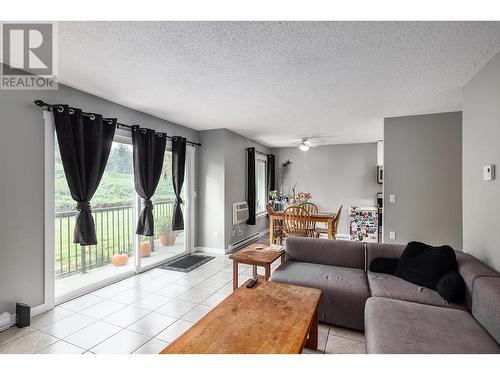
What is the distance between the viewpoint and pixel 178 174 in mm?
4176

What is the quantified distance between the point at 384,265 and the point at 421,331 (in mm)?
1122

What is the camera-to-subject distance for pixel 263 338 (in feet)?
4.41

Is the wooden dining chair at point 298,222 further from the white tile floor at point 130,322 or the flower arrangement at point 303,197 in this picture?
the white tile floor at point 130,322

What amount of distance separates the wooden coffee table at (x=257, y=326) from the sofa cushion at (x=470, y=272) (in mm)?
1094

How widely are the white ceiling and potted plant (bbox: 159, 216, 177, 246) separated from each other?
1.79 metres

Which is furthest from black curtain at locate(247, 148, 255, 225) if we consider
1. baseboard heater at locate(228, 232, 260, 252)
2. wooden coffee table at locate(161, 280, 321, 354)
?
wooden coffee table at locate(161, 280, 321, 354)

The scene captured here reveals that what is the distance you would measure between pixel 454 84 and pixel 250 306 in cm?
300

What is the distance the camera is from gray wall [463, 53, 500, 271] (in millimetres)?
2006

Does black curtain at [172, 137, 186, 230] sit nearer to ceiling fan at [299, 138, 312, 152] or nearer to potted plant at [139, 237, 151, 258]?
potted plant at [139, 237, 151, 258]

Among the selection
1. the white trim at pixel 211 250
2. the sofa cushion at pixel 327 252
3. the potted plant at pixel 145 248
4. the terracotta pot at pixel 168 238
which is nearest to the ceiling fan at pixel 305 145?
the white trim at pixel 211 250

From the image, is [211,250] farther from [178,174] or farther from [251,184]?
[251,184]

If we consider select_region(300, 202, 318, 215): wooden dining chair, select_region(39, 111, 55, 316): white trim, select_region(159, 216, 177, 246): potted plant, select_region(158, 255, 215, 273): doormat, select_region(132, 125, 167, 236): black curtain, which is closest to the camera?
select_region(39, 111, 55, 316): white trim
